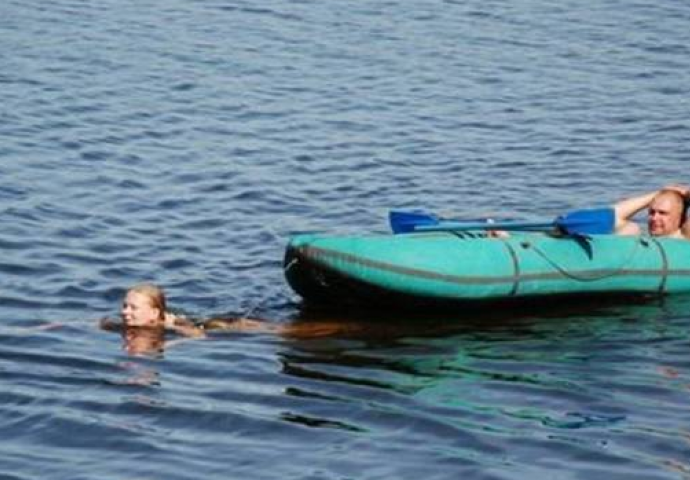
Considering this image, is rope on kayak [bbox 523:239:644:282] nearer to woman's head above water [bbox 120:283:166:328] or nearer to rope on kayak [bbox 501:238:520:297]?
rope on kayak [bbox 501:238:520:297]

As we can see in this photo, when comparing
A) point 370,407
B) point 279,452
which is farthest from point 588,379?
point 279,452

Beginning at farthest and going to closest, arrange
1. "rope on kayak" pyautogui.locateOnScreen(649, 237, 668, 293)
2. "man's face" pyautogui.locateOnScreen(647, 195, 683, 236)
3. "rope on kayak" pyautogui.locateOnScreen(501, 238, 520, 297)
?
"man's face" pyautogui.locateOnScreen(647, 195, 683, 236) < "rope on kayak" pyautogui.locateOnScreen(649, 237, 668, 293) < "rope on kayak" pyautogui.locateOnScreen(501, 238, 520, 297)

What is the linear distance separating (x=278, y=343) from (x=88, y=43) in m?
10.7

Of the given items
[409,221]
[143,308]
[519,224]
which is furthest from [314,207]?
[143,308]

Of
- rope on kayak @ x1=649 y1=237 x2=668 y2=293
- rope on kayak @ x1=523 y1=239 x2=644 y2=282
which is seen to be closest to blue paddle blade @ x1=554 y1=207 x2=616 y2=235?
rope on kayak @ x1=523 y1=239 x2=644 y2=282

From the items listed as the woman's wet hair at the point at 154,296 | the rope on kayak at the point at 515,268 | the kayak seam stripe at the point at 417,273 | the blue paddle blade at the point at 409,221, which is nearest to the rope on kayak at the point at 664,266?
the kayak seam stripe at the point at 417,273

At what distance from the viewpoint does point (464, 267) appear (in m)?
11.4

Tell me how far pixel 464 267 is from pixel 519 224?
0.51m

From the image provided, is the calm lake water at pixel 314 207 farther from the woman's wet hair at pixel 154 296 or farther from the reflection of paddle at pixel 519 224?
the reflection of paddle at pixel 519 224

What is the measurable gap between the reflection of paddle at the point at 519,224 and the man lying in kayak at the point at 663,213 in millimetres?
574

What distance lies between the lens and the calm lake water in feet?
30.1

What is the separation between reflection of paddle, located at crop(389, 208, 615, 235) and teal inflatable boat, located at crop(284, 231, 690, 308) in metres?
0.06

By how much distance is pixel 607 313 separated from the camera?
11977 mm

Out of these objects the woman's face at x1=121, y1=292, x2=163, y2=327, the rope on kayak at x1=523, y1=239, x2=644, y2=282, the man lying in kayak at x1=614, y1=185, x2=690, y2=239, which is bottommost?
the woman's face at x1=121, y1=292, x2=163, y2=327
